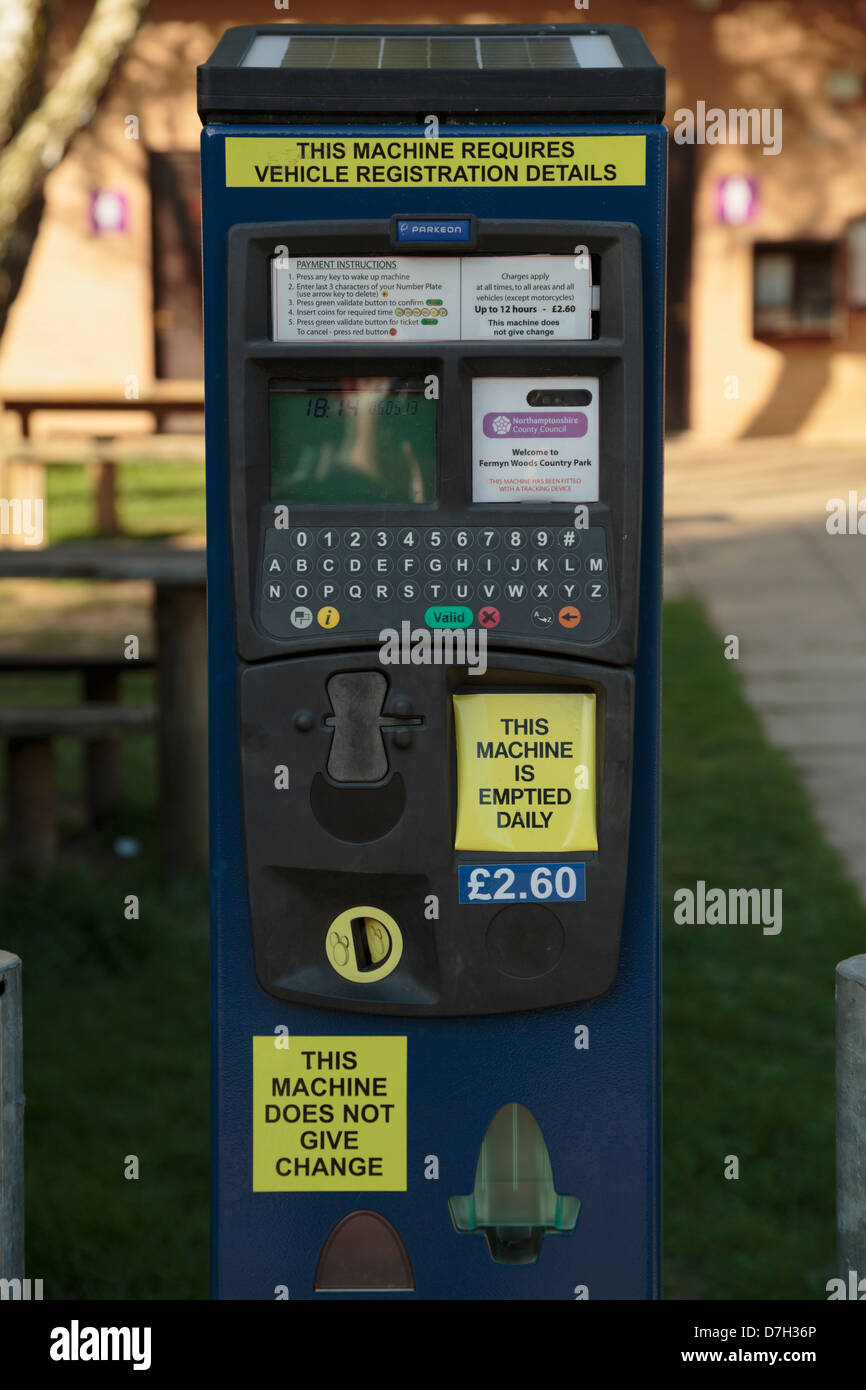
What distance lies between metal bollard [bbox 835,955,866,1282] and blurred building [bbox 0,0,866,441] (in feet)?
40.1

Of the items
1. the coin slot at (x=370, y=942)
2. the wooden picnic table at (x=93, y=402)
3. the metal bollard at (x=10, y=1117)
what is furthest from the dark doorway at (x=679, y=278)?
the metal bollard at (x=10, y=1117)

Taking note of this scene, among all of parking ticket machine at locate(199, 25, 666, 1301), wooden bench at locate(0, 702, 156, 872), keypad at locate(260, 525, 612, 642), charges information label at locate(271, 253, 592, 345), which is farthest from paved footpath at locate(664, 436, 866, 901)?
charges information label at locate(271, 253, 592, 345)

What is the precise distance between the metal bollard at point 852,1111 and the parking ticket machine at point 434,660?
248mm

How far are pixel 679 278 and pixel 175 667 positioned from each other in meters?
10.4

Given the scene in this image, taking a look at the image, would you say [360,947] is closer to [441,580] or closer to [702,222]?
[441,580]

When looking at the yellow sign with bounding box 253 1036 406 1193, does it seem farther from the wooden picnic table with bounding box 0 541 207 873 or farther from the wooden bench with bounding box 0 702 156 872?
the wooden bench with bounding box 0 702 156 872

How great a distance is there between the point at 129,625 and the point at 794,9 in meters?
8.74

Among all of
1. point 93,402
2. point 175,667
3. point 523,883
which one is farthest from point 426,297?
point 93,402

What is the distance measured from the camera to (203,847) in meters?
4.91

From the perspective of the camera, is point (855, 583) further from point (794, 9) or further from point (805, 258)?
point (794, 9)

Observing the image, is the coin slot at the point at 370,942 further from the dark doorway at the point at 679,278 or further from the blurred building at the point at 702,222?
the blurred building at the point at 702,222

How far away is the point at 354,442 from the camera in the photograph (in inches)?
81.3
